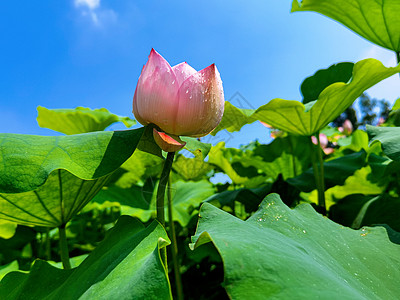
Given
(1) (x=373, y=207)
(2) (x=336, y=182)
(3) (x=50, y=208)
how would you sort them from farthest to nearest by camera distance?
(2) (x=336, y=182)
(1) (x=373, y=207)
(3) (x=50, y=208)

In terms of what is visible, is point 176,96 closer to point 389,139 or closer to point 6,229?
point 389,139

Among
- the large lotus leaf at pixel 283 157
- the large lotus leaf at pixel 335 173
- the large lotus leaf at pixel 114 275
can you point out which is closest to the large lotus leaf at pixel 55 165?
the large lotus leaf at pixel 114 275

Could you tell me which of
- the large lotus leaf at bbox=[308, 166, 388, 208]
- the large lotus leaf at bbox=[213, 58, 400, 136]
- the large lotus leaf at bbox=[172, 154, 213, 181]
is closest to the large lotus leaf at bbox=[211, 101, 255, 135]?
the large lotus leaf at bbox=[213, 58, 400, 136]

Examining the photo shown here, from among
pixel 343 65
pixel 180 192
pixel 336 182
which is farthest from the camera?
pixel 180 192

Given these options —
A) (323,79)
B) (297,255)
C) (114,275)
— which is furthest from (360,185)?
(114,275)

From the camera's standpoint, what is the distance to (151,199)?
1.85m

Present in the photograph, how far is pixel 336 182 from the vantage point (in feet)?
4.43

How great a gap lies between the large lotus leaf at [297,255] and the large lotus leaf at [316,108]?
404 mm

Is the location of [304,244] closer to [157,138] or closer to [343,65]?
[157,138]

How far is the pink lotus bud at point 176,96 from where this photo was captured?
0.55 metres

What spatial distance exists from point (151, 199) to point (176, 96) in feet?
4.48

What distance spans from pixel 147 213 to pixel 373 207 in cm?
91

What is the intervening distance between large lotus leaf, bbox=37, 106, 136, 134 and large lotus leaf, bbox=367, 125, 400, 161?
1278 millimetres

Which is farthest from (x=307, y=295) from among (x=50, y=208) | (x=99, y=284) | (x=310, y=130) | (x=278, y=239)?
(x=310, y=130)
